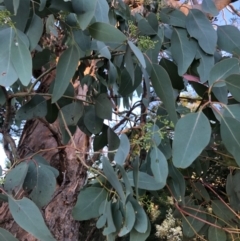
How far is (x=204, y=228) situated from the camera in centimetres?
112

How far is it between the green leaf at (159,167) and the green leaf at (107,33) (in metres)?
0.22

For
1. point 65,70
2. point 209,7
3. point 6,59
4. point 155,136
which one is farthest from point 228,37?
point 6,59

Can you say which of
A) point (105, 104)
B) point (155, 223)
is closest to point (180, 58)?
point (105, 104)

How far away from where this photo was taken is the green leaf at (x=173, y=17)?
814 mm

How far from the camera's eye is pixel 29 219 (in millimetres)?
547

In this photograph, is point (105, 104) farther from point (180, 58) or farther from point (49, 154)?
point (49, 154)

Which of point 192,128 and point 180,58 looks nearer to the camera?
point 192,128

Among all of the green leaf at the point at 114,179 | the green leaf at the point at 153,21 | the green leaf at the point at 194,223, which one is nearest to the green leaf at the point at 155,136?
the green leaf at the point at 114,179

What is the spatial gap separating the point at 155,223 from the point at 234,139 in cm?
188

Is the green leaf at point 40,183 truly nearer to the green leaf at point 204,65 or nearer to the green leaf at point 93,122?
the green leaf at point 93,122

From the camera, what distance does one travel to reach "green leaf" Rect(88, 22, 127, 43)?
576 millimetres

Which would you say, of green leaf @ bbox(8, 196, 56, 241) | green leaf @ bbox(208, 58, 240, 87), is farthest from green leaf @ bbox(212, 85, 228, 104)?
green leaf @ bbox(8, 196, 56, 241)

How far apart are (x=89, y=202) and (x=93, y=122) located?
0.21 metres

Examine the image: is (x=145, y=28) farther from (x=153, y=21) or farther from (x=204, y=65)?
(x=204, y=65)
